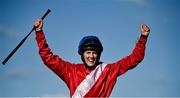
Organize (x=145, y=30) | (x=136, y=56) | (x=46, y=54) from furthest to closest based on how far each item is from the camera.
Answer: (x=145, y=30) → (x=136, y=56) → (x=46, y=54)

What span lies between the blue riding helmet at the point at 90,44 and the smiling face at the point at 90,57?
69 millimetres

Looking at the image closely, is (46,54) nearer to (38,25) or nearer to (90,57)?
(38,25)

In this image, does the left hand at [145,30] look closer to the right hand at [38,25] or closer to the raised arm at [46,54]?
the raised arm at [46,54]

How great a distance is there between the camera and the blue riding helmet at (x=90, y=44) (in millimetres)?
6531

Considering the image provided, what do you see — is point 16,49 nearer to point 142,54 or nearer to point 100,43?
point 100,43

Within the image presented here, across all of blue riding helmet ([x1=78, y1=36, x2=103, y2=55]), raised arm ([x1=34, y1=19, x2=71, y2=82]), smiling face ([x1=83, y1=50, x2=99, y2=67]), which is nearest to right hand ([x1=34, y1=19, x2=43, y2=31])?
raised arm ([x1=34, y1=19, x2=71, y2=82])

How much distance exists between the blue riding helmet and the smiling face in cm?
7

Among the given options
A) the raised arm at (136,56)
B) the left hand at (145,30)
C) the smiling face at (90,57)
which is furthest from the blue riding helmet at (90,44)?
the left hand at (145,30)

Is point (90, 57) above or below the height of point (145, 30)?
below

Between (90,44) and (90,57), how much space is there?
9.2 inches

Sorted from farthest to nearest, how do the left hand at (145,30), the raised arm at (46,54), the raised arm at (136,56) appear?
the left hand at (145,30)
the raised arm at (136,56)
the raised arm at (46,54)

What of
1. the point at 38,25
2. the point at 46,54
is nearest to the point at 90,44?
the point at 46,54

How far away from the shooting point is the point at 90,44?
21.4ft

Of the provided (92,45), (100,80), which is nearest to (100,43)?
(92,45)
